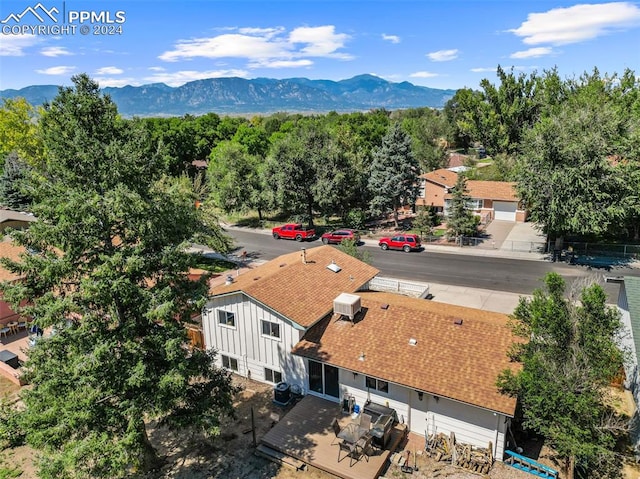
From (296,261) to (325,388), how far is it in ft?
24.0

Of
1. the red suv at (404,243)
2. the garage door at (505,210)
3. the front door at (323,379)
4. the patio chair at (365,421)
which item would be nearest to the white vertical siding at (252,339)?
the front door at (323,379)

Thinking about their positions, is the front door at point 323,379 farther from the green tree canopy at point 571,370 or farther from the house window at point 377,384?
the green tree canopy at point 571,370

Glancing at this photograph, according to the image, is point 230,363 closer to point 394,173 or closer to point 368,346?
point 368,346

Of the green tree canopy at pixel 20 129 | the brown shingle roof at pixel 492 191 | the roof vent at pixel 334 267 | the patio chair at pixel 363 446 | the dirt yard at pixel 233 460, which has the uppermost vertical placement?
the green tree canopy at pixel 20 129

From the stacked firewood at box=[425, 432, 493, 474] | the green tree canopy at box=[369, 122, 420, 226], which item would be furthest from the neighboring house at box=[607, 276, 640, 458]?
the green tree canopy at box=[369, 122, 420, 226]

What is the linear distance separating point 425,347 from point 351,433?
4.24 m

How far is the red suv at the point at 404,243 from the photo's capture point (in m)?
37.6

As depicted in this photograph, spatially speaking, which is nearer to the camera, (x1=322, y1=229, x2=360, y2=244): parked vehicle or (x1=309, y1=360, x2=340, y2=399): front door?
(x1=309, y1=360, x2=340, y2=399): front door

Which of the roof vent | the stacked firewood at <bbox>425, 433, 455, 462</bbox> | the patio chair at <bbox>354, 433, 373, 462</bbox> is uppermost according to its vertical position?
the roof vent

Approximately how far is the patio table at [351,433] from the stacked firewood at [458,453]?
2.42 metres

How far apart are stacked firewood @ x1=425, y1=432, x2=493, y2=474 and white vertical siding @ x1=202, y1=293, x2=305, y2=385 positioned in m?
5.91

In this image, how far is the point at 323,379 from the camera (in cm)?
1756

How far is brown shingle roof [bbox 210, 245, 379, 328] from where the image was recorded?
18.0 meters

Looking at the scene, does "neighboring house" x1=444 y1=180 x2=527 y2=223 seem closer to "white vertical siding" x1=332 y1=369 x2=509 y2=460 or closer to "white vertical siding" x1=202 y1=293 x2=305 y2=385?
"white vertical siding" x1=202 y1=293 x2=305 y2=385
